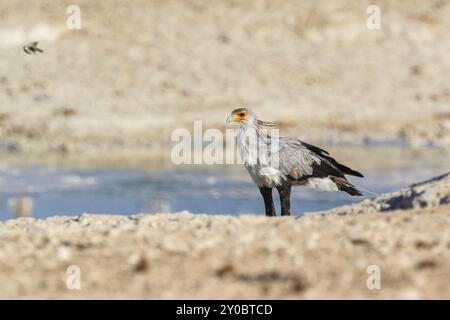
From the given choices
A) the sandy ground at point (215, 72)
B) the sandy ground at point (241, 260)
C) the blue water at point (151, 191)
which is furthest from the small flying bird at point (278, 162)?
the sandy ground at point (215, 72)

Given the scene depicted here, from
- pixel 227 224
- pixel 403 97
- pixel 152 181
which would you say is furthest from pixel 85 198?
pixel 403 97

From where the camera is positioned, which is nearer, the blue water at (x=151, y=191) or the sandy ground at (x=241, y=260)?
the sandy ground at (x=241, y=260)

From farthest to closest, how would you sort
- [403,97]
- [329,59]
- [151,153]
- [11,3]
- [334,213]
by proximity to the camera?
[11,3] → [329,59] → [403,97] → [151,153] → [334,213]

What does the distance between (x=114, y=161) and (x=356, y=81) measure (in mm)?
11561

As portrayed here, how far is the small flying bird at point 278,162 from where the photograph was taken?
923 cm

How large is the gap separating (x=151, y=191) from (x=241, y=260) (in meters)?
12.9

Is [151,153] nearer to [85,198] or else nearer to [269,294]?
[85,198]

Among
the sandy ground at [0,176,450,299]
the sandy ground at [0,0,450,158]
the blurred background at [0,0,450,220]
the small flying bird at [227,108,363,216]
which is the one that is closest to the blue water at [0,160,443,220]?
the blurred background at [0,0,450,220]

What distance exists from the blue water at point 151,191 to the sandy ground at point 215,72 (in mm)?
4953

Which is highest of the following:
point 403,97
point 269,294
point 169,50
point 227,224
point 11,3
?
point 11,3

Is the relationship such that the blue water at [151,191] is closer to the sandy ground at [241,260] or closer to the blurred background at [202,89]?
the blurred background at [202,89]

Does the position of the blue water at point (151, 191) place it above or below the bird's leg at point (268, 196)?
above

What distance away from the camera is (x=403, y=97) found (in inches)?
1239

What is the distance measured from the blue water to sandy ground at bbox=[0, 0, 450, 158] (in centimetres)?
495
